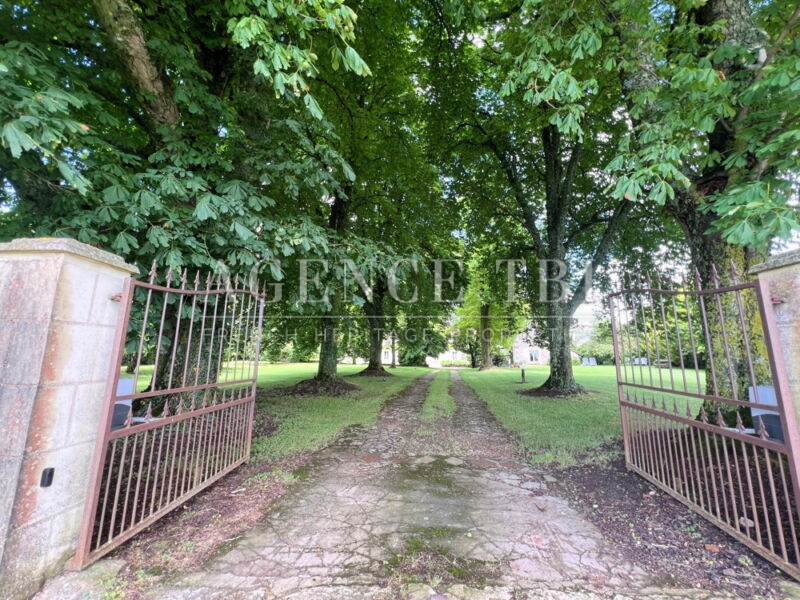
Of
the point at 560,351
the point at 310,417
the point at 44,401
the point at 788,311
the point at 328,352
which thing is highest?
the point at 788,311

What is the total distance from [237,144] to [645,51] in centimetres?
537

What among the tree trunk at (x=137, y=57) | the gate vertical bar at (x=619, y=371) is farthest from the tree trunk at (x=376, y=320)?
the gate vertical bar at (x=619, y=371)

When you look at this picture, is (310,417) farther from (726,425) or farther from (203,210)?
(726,425)

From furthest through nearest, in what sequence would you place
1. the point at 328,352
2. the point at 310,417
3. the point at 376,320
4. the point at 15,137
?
the point at 376,320
the point at 328,352
the point at 310,417
the point at 15,137

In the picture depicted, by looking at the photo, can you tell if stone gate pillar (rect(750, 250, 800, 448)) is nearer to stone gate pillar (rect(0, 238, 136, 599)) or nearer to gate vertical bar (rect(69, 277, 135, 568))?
gate vertical bar (rect(69, 277, 135, 568))

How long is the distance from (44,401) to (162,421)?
814 mm

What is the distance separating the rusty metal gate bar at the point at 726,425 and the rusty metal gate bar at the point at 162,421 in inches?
151

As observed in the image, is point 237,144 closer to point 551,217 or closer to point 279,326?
point 279,326

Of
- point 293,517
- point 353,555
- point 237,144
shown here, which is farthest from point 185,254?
point 353,555

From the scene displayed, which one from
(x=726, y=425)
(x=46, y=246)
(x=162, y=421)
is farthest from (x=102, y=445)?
(x=726, y=425)

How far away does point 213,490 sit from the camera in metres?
3.50

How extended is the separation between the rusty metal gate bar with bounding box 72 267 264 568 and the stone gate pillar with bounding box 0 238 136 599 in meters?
0.11

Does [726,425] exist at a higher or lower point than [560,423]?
higher

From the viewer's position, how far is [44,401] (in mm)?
2021
